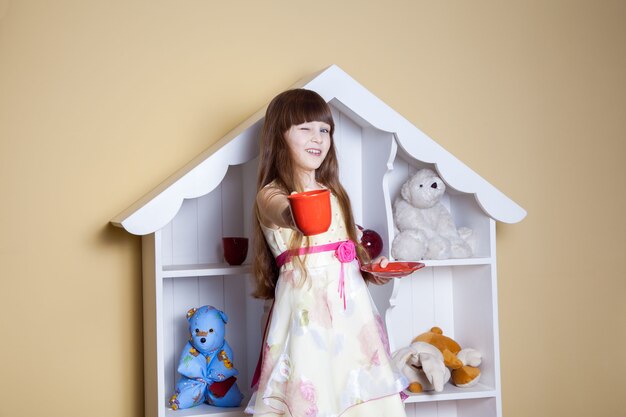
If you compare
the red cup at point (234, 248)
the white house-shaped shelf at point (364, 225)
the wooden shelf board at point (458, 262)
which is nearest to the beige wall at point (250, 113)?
the white house-shaped shelf at point (364, 225)

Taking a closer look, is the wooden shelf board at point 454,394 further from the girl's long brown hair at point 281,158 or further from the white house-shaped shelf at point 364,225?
A: the girl's long brown hair at point 281,158

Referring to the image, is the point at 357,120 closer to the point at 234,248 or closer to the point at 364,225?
the point at 364,225

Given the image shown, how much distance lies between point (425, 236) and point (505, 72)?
598 mm

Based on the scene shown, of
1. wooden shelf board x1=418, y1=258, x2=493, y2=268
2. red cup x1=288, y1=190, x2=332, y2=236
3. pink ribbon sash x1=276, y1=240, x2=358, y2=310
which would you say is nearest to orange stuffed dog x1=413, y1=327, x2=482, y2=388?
wooden shelf board x1=418, y1=258, x2=493, y2=268

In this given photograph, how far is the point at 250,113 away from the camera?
179cm

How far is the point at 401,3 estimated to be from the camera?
6.41 ft

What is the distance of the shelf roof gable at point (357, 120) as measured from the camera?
4.71 feet

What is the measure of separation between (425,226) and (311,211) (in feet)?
2.42

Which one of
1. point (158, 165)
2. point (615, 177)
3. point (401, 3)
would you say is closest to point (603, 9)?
point (615, 177)

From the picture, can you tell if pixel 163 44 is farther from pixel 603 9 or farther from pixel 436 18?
pixel 603 9

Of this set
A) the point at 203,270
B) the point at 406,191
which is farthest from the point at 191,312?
the point at 406,191

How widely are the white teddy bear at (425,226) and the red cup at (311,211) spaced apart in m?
0.64

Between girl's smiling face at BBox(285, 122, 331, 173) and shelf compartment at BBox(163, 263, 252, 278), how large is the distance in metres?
0.26

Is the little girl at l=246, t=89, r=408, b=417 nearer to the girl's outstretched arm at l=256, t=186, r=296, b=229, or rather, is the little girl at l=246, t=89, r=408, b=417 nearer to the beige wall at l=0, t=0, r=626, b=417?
the girl's outstretched arm at l=256, t=186, r=296, b=229
